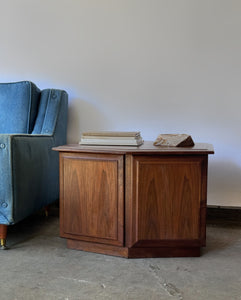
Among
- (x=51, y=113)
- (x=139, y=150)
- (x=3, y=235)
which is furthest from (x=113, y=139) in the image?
(x=3, y=235)

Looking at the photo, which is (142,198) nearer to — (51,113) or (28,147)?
(28,147)

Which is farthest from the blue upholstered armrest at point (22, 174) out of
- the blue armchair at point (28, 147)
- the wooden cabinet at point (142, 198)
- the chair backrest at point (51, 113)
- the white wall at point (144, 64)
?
the white wall at point (144, 64)

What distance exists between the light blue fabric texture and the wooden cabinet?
0.78 ft

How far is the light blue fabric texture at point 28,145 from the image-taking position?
1217 millimetres

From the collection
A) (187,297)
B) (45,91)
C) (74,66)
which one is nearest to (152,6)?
(74,66)

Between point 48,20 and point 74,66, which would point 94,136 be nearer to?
point 74,66

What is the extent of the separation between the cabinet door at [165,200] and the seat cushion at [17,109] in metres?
0.80

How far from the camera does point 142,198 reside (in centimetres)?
116

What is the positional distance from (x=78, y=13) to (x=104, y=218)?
1359 mm

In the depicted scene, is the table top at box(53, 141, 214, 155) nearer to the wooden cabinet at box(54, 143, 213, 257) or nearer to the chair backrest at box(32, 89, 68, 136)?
the wooden cabinet at box(54, 143, 213, 257)

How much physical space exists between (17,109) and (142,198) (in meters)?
0.97

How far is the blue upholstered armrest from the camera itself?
1202 mm

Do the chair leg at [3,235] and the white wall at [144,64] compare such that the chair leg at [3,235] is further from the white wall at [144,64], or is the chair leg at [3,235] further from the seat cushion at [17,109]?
the white wall at [144,64]

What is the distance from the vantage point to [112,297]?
0.92 meters
